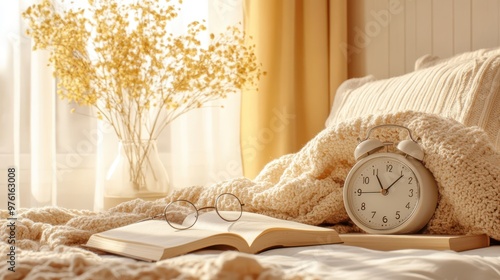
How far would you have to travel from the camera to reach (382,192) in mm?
1183

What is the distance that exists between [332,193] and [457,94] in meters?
0.48

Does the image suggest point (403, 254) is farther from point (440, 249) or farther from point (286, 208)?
point (286, 208)

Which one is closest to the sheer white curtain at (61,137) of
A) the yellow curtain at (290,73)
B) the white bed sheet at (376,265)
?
the yellow curtain at (290,73)

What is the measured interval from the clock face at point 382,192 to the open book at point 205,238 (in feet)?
0.38

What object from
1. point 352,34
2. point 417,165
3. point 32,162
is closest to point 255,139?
point 352,34

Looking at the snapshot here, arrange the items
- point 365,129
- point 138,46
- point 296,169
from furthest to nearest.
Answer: point 138,46, point 296,169, point 365,129

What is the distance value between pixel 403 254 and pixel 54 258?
48cm

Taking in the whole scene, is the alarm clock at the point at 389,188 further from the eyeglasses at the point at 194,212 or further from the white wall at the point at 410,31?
the white wall at the point at 410,31

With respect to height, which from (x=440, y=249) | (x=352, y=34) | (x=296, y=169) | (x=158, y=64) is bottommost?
(x=440, y=249)

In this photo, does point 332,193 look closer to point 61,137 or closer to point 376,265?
point 376,265

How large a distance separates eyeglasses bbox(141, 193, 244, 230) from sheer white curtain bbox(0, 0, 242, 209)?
100 centimetres

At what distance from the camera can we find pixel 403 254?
3.01 feet

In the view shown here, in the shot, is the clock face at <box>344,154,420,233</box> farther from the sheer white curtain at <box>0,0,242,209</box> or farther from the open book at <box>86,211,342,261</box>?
the sheer white curtain at <box>0,0,242,209</box>

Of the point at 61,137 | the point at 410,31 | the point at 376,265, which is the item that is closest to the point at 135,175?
the point at 61,137
